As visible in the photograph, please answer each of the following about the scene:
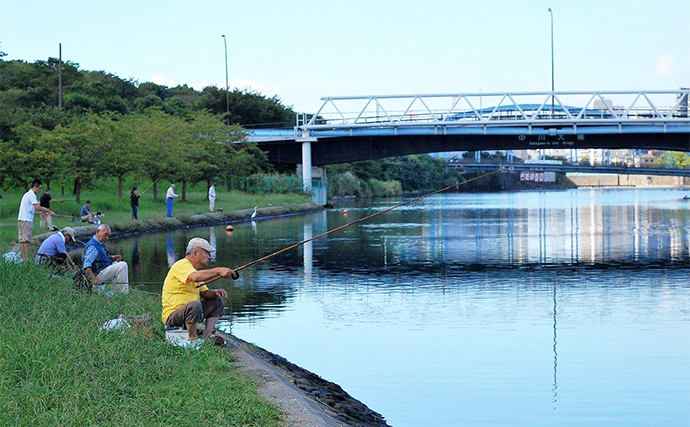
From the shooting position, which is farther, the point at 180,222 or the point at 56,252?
the point at 180,222

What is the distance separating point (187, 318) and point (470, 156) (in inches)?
6918

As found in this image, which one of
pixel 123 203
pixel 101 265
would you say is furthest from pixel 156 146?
pixel 101 265

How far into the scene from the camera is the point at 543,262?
29188mm

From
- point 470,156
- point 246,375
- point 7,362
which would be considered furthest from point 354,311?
point 470,156

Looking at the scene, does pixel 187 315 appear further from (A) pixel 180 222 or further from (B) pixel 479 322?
(A) pixel 180 222

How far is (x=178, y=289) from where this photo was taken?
1190cm

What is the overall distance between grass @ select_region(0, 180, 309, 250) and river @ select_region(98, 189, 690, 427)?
415 cm

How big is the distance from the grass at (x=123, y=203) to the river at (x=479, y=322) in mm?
4146

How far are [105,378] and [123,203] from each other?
1621 inches

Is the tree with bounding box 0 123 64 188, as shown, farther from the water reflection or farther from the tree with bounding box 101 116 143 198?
the water reflection

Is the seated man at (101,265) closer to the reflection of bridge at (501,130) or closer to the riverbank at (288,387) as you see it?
the riverbank at (288,387)

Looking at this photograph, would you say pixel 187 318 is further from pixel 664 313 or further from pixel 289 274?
pixel 289 274

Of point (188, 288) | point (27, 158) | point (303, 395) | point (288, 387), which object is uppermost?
point (27, 158)

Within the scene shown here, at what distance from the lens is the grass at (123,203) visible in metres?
38.3
